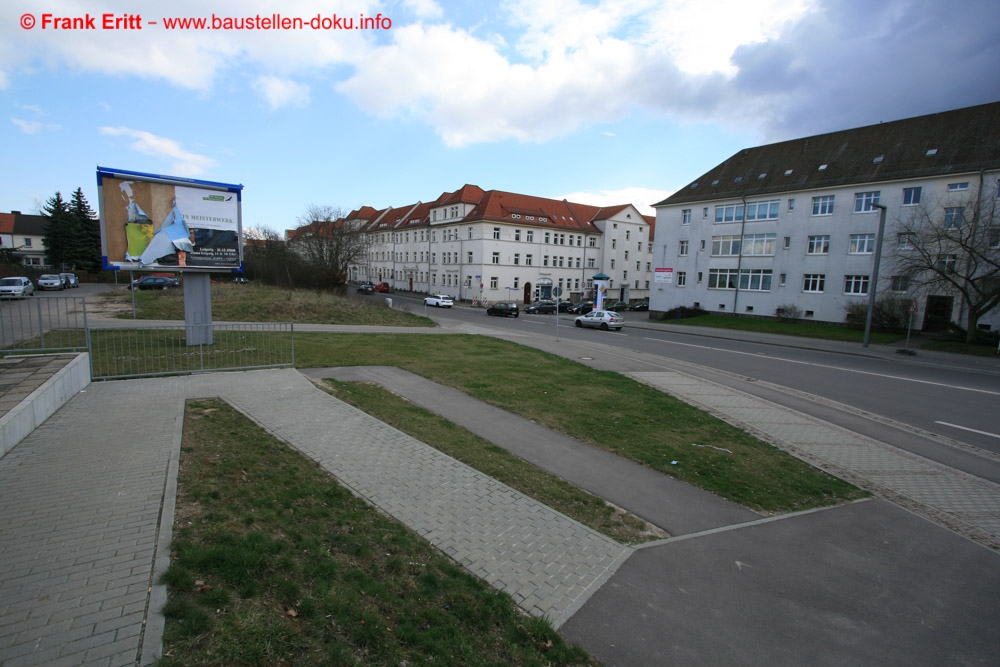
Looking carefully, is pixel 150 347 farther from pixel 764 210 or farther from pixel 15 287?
pixel 764 210

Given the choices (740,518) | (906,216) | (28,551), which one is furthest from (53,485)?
(906,216)

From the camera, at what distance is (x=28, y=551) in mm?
3588

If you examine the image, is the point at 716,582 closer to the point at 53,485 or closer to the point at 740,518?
the point at 740,518

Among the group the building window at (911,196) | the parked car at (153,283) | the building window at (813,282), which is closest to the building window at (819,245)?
the building window at (813,282)

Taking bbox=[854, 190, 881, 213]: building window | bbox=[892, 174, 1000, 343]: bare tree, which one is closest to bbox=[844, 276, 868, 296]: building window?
bbox=[892, 174, 1000, 343]: bare tree

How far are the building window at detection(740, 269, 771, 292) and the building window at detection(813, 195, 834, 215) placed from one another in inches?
213

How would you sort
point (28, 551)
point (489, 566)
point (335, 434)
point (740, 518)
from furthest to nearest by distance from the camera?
point (335, 434) → point (740, 518) → point (489, 566) → point (28, 551)

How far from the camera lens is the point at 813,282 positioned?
118 feet

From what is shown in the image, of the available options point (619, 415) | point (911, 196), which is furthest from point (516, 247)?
point (619, 415)

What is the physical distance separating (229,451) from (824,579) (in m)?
6.63

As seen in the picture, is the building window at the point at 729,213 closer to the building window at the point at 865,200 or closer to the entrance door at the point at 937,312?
the building window at the point at 865,200

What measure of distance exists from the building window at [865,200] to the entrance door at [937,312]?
24.0ft

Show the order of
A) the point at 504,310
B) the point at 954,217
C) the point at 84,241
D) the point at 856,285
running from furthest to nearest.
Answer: the point at 84,241 < the point at 504,310 < the point at 856,285 < the point at 954,217

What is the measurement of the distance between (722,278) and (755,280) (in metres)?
2.99
